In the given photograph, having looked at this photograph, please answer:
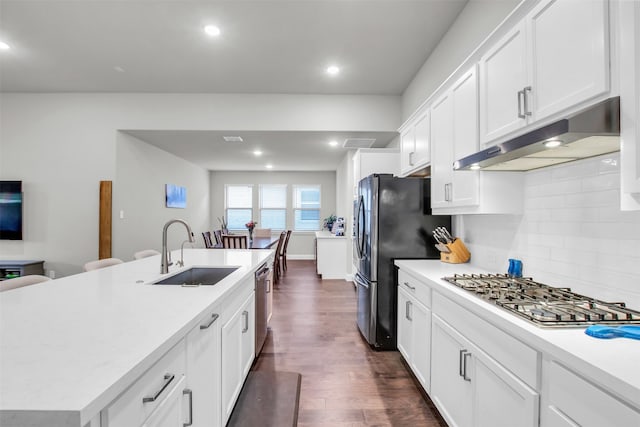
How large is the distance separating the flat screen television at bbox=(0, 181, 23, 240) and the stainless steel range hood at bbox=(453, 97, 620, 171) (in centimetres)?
599

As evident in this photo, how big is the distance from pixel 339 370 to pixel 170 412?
1753 mm

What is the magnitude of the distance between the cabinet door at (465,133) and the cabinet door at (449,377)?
86 cm

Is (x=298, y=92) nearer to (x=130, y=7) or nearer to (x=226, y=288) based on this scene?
(x=130, y=7)

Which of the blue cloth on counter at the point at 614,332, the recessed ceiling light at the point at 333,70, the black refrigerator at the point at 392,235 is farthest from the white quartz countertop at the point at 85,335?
the recessed ceiling light at the point at 333,70

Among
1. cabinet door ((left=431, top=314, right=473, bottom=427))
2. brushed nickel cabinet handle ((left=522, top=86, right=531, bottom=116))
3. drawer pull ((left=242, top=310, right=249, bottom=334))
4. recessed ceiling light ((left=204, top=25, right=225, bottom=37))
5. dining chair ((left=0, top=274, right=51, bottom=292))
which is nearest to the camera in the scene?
brushed nickel cabinet handle ((left=522, top=86, right=531, bottom=116))

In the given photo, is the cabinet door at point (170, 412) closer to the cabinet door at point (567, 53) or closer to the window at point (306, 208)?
the cabinet door at point (567, 53)

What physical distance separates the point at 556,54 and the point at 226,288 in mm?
1897

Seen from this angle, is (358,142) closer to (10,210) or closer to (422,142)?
(422,142)

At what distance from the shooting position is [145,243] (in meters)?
5.14

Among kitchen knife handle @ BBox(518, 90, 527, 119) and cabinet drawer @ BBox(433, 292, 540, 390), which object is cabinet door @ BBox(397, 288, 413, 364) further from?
kitchen knife handle @ BBox(518, 90, 527, 119)

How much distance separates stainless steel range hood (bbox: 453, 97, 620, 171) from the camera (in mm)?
1037

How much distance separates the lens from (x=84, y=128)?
440 cm

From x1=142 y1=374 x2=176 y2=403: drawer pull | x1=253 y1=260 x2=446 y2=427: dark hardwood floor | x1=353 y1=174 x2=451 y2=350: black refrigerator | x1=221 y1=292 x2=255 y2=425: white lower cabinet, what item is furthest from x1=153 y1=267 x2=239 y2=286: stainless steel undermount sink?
x1=353 y1=174 x2=451 y2=350: black refrigerator

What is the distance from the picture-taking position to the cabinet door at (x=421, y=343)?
196 cm
